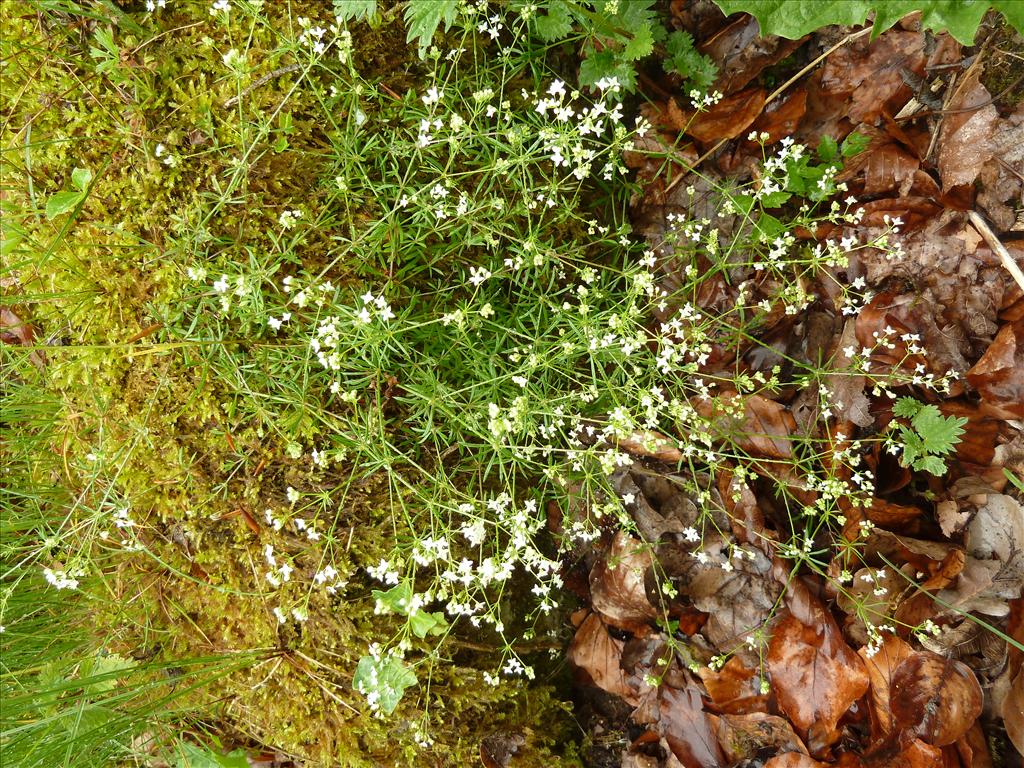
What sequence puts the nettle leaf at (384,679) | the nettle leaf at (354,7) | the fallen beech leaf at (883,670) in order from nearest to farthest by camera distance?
1. the nettle leaf at (354,7)
2. the nettle leaf at (384,679)
3. the fallen beech leaf at (883,670)

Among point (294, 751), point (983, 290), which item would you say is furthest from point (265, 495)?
point (983, 290)

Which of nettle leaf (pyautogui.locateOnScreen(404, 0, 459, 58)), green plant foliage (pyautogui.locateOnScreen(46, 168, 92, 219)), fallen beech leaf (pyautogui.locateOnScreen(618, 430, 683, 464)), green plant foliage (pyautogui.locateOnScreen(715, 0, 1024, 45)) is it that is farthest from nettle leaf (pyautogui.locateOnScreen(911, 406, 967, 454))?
green plant foliage (pyautogui.locateOnScreen(46, 168, 92, 219))

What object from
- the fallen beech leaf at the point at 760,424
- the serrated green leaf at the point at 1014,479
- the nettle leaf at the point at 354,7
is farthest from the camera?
the fallen beech leaf at the point at 760,424

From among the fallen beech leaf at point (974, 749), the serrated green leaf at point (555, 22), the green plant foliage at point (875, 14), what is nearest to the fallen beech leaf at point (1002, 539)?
the fallen beech leaf at point (974, 749)

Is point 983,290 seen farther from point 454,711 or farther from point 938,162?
point 454,711

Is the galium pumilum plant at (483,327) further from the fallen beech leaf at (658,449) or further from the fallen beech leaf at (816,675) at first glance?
the fallen beech leaf at (816,675)

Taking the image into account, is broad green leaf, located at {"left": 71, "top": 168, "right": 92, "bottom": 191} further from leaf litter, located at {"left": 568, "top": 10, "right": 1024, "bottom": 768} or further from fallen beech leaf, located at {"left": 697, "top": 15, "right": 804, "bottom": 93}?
fallen beech leaf, located at {"left": 697, "top": 15, "right": 804, "bottom": 93}
